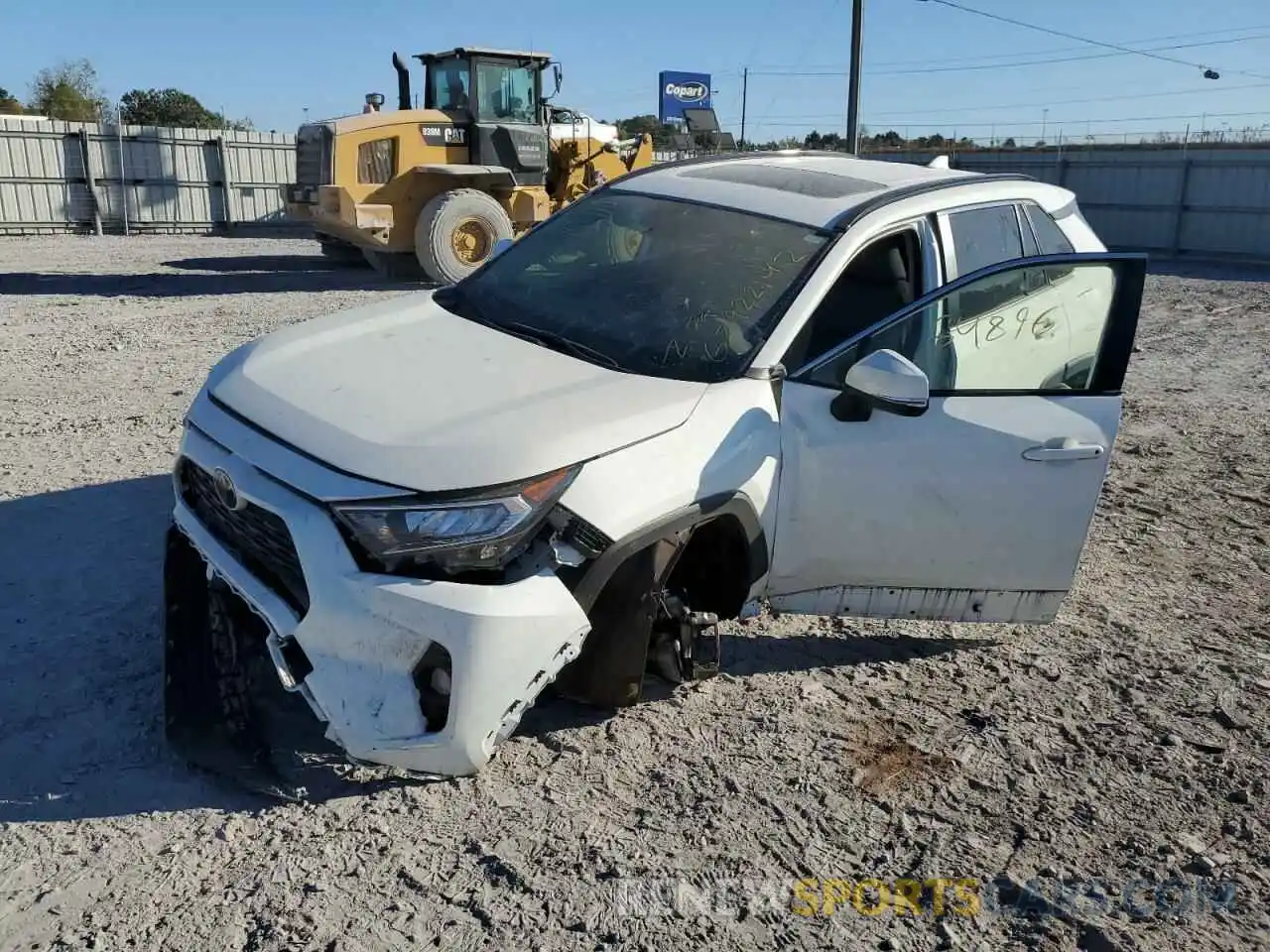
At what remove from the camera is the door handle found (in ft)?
11.5

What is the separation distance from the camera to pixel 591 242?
4223mm

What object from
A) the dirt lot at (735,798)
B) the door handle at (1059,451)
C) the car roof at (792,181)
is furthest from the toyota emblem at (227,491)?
the door handle at (1059,451)

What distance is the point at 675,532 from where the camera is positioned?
2998 mm

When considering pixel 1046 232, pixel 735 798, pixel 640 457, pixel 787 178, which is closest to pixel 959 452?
pixel 640 457

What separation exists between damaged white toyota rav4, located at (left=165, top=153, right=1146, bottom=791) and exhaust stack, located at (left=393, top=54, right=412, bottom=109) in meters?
12.2

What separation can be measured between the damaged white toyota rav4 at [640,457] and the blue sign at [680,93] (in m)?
34.6

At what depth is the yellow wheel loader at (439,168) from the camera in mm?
13547

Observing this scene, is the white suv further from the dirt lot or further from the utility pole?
the dirt lot

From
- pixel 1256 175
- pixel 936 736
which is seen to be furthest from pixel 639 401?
pixel 1256 175

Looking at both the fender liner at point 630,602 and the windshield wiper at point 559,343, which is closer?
the fender liner at point 630,602

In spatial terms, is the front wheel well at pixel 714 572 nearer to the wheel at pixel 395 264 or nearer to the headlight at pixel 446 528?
the headlight at pixel 446 528

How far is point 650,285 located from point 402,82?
42.6 feet

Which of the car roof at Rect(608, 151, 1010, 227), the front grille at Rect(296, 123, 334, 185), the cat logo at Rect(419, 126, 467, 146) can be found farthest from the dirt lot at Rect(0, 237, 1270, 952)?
the cat logo at Rect(419, 126, 467, 146)

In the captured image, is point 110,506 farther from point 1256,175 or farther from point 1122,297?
point 1256,175
